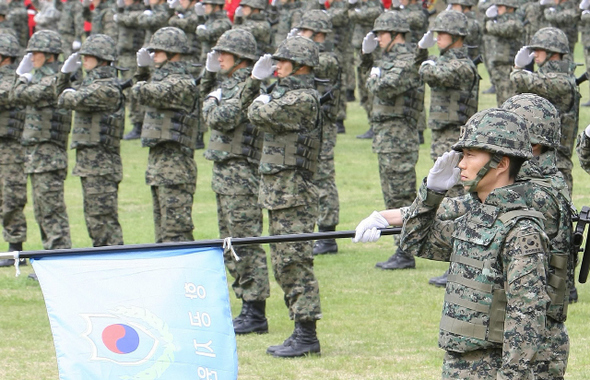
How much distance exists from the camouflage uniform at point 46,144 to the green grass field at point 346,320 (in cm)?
69

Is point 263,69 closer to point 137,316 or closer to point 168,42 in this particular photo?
point 168,42

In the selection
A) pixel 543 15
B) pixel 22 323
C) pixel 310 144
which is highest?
pixel 543 15

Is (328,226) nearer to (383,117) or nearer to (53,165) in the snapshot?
(383,117)

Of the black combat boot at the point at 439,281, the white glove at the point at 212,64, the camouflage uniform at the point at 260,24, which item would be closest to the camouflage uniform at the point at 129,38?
the camouflage uniform at the point at 260,24

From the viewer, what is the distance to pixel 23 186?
12617 millimetres

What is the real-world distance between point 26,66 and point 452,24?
4.76 metres

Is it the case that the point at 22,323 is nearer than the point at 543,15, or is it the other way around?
the point at 22,323

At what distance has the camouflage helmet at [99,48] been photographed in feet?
37.0

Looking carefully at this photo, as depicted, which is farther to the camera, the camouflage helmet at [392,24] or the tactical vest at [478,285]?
the camouflage helmet at [392,24]

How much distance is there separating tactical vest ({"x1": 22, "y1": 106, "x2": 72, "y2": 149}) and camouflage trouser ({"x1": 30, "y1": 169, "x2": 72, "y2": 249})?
0.37 meters

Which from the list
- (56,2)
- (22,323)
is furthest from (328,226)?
(56,2)

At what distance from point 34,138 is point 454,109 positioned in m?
4.52

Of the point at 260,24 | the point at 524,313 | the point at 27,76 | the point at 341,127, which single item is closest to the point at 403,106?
the point at 27,76

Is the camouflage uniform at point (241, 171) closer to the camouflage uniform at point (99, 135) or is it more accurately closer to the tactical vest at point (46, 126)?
the camouflage uniform at point (99, 135)
